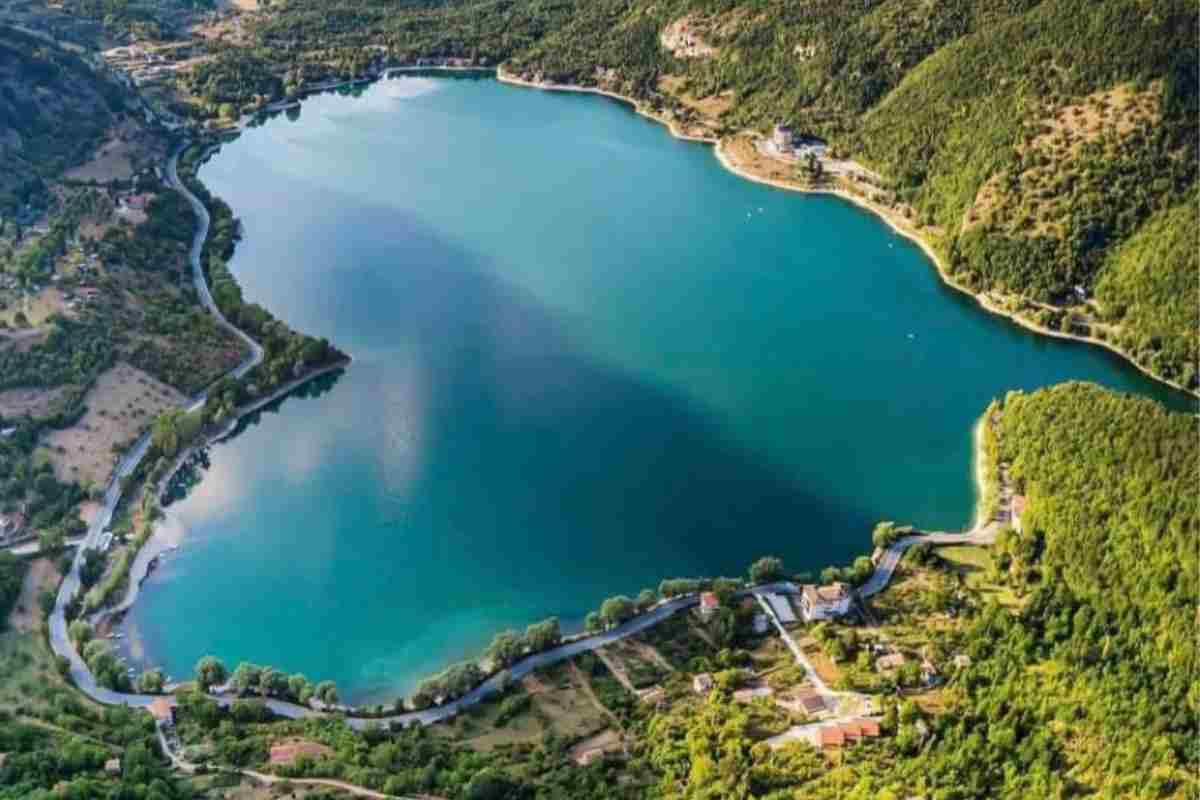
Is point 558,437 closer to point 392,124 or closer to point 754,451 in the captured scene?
point 754,451

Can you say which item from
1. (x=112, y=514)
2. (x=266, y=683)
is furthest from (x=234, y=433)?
(x=266, y=683)

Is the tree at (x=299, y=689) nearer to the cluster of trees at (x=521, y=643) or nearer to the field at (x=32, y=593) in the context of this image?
the cluster of trees at (x=521, y=643)

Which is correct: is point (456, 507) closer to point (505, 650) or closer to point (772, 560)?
point (505, 650)

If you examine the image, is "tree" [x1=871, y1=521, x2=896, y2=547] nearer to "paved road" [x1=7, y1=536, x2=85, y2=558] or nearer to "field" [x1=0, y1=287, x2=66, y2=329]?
"paved road" [x1=7, y1=536, x2=85, y2=558]

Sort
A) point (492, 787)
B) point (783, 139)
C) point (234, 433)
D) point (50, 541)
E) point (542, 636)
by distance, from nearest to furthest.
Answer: point (492, 787) → point (542, 636) → point (50, 541) → point (234, 433) → point (783, 139)

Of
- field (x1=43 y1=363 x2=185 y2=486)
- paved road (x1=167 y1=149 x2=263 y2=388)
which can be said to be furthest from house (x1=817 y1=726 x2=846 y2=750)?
paved road (x1=167 y1=149 x2=263 y2=388)

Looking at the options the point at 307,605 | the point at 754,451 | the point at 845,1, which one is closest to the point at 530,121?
the point at 845,1
